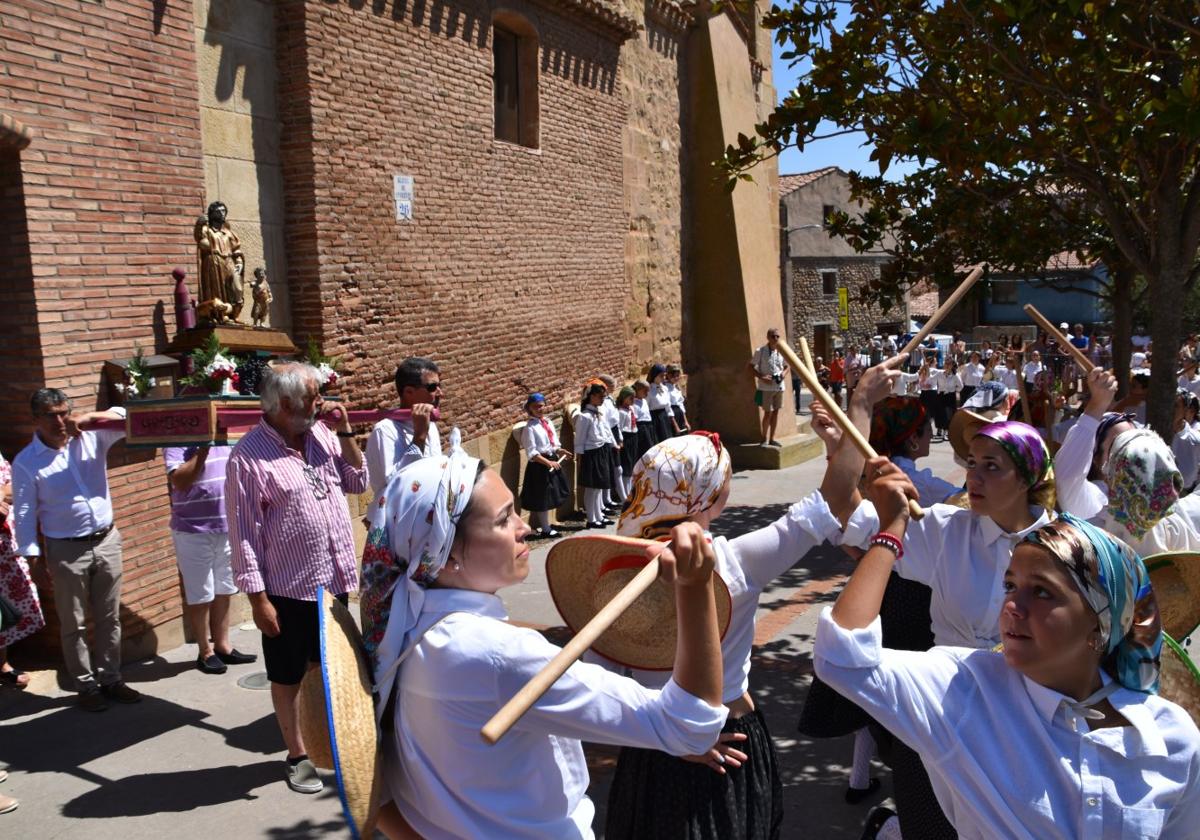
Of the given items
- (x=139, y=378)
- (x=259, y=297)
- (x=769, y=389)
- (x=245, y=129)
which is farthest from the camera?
(x=769, y=389)

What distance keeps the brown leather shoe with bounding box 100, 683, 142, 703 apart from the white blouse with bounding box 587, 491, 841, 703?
4158 mm

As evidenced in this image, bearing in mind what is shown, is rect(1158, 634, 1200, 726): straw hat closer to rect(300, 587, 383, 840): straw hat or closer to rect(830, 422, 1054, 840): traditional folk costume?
rect(830, 422, 1054, 840): traditional folk costume

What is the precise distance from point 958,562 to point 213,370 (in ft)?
15.2

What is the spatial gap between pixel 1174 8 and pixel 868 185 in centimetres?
265

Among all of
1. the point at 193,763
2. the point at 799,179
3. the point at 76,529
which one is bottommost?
the point at 193,763

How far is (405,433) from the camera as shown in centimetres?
595

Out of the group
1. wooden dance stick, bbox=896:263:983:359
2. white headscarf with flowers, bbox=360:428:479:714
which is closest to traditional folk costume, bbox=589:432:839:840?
wooden dance stick, bbox=896:263:983:359

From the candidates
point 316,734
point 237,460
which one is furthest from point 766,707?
point 316,734

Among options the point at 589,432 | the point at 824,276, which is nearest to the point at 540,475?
the point at 589,432

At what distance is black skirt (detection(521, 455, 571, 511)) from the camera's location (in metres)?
10.9

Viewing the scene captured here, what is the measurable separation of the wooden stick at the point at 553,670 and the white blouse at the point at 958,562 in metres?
1.49

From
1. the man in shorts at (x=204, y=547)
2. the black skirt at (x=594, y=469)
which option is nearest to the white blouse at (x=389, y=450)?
the man in shorts at (x=204, y=547)

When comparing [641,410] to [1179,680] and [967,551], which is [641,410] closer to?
[967,551]

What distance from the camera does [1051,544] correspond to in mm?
1979
